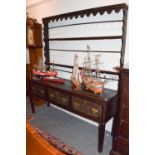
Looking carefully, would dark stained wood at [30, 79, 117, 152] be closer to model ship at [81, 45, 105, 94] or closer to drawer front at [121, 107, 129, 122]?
model ship at [81, 45, 105, 94]

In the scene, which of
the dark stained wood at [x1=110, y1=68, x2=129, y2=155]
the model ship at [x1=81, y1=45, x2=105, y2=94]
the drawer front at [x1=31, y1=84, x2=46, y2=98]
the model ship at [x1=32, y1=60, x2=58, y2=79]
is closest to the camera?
the dark stained wood at [x1=110, y1=68, x2=129, y2=155]

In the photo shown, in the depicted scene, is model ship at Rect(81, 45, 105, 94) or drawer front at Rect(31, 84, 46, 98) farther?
drawer front at Rect(31, 84, 46, 98)

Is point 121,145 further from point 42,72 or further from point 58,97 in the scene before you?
point 42,72

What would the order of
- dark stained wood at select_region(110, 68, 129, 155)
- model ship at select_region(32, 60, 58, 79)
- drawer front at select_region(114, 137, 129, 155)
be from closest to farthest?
dark stained wood at select_region(110, 68, 129, 155), drawer front at select_region(114, 137, 129, 155), model ship at select_region(32, 60, 58, 79)

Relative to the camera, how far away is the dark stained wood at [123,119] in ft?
5.59

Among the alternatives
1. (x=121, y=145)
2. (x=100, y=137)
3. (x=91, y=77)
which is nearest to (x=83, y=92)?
(x=91, y=77)

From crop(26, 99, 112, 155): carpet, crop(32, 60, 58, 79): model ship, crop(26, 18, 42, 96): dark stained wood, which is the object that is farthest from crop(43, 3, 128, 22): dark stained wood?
crop(26, 99, 112, 155): carpet

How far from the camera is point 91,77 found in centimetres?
241

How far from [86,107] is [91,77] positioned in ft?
1.59

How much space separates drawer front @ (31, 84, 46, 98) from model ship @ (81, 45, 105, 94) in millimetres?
878

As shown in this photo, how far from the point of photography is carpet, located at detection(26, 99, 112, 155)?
2.32 meters

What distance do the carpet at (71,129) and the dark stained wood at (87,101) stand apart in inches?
9.2
